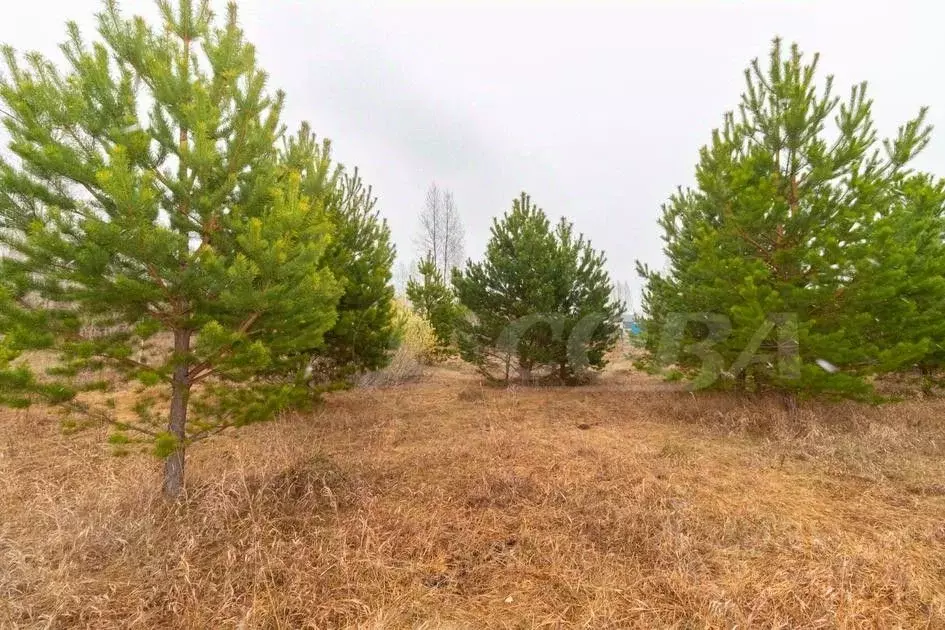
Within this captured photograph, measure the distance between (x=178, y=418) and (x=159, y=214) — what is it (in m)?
1.65

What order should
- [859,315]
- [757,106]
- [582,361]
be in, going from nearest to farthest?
[859,315]
[757,106]
[582,361]

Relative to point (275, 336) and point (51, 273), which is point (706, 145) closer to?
point (275, 336)

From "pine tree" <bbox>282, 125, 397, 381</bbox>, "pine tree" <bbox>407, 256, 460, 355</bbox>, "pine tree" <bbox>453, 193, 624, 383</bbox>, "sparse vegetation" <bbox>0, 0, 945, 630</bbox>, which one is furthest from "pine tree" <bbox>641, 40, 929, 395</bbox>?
"pine tree" <bbox>407, 256, 460, 355</bbox>

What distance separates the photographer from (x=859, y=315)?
5340 mm

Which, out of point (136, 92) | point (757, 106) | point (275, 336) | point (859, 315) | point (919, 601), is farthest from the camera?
point (757, 106)

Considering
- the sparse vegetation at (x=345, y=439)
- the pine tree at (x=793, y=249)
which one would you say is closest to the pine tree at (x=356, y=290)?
the sparse vegetation at (x=345, y=439)

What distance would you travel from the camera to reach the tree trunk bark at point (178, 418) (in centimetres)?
346

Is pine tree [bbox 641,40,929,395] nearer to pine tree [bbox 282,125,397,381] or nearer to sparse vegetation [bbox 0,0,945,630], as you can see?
sparse vegetation [bbox 0,0,945,630]

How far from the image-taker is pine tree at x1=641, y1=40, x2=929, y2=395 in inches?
209

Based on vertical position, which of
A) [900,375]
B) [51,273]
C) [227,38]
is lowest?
[900,375]

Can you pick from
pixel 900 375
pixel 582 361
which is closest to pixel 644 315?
pixel 582 361

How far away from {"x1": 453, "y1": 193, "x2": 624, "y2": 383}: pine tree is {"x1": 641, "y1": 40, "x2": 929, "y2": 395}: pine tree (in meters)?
2.50

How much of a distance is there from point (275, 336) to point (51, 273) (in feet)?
4.94

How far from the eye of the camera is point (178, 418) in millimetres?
3504
